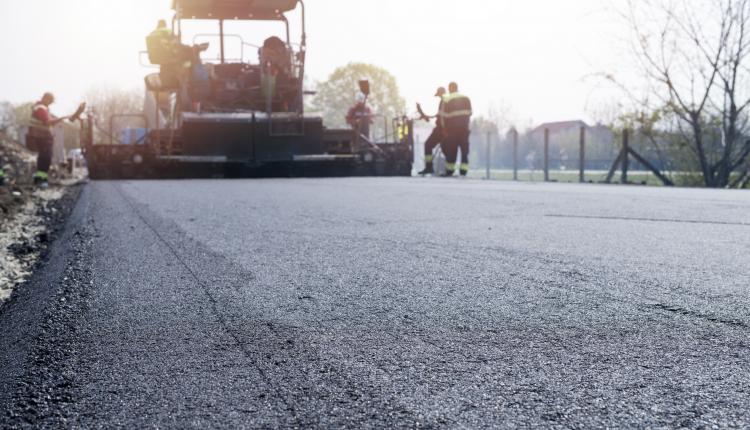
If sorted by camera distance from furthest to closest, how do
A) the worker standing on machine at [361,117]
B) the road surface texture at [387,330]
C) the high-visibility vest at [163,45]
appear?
1. the worker standing on machine at [361,117]
2. the high-visibility vest at [163,45]
3. the road surface texture at [387,330]

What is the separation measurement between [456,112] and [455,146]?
79 cm

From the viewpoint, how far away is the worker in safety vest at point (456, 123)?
16.2 metres

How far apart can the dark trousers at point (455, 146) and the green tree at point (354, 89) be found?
108 ft

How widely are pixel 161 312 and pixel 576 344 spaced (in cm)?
142

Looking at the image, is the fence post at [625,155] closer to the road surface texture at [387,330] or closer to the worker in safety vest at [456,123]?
the worker in safety vest at [456,123]

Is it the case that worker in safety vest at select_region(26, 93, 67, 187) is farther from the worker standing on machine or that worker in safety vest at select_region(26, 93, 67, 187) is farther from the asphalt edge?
the asphalt edge

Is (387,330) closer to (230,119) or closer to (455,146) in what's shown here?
(230,119)

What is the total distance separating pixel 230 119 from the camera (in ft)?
46.5

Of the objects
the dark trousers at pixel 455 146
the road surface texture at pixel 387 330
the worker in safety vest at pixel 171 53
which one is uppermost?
the worker in safety vest at pixel 171 53

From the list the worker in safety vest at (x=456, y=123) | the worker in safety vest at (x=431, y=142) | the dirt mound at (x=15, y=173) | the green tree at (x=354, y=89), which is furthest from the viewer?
the green tree at (x=354, y=89)

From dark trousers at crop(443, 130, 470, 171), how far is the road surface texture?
1125cm

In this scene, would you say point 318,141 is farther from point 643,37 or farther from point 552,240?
point 552,240

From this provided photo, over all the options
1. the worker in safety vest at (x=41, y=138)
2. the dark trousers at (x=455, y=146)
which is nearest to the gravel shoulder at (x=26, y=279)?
the worker in safety vest at (x=41, y=138)

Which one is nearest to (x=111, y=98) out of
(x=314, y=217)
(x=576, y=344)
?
(x=314, y=217)
